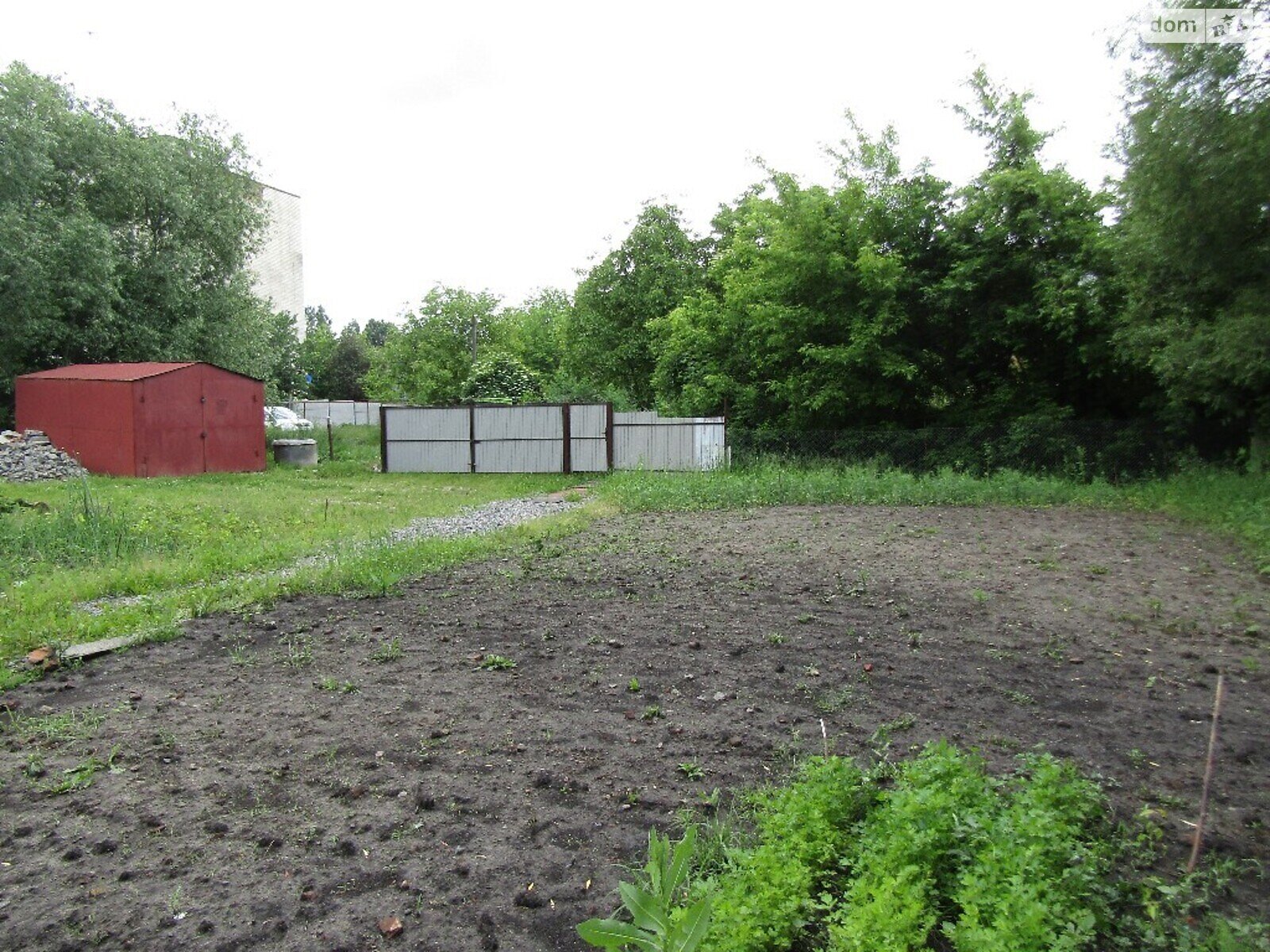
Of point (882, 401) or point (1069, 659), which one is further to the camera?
point (882, 401)

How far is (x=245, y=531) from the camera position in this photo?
9383 mm

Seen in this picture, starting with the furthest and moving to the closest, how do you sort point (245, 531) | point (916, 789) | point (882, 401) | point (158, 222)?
point (158, 222) → point (882, 401) → point (245, 531) → point (916, 789)

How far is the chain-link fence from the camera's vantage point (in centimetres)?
1384

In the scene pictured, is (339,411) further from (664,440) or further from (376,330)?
(376,330)

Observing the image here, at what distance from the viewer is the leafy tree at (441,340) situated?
39.1 m

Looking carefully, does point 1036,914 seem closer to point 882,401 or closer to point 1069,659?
point 1069,659

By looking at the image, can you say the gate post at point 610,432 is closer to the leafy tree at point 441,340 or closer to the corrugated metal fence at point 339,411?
the leafy tree at point 441,340

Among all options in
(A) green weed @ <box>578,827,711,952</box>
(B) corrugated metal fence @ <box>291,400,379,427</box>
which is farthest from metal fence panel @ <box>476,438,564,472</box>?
(B) corrugated metal fence @ <box>291,400,379,427</box>

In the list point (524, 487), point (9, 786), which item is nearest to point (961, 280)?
point (524, 487)

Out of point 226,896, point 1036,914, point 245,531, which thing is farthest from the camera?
point 245,531

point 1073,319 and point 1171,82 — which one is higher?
point 1171,82

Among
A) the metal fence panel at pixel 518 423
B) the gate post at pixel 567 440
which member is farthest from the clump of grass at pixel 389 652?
the metal fence panel at pixel 518 423

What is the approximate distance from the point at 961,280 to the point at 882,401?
252cm

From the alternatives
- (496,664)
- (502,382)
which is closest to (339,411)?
(502,382)
